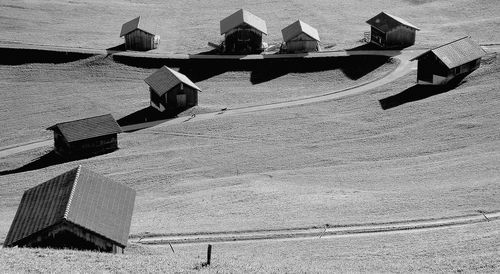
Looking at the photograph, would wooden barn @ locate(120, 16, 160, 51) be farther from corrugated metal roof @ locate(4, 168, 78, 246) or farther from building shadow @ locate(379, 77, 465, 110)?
corrugated metal roof @ locate(4, 168, 78, 246)

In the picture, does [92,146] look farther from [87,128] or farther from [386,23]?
[386,23]

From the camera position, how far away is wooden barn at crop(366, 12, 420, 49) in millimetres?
99875

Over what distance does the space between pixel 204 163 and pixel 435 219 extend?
26.4m

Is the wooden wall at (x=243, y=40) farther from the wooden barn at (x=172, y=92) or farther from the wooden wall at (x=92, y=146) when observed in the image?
the wooden wall at (x=92, y=146)

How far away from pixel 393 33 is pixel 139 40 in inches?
1439

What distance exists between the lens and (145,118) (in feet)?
277

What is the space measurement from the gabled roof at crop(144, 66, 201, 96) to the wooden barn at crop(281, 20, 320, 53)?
18.3 meters

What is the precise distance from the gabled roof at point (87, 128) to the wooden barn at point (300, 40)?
1313 inches

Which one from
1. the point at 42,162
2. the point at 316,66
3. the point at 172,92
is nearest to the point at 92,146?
the point at 42,162

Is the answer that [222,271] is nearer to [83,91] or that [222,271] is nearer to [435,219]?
[435,219]

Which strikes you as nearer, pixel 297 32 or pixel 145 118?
pixel 145 118

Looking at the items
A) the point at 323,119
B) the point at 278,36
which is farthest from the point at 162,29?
the point at 323,119

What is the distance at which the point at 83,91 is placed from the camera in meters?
93.9

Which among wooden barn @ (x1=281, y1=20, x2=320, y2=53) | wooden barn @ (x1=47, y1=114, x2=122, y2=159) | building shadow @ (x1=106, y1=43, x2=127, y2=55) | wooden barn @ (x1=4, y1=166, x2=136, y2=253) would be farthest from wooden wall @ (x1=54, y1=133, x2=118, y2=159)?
wooden barn @ (x1=281, y1=20, x2=320, y2=53)
